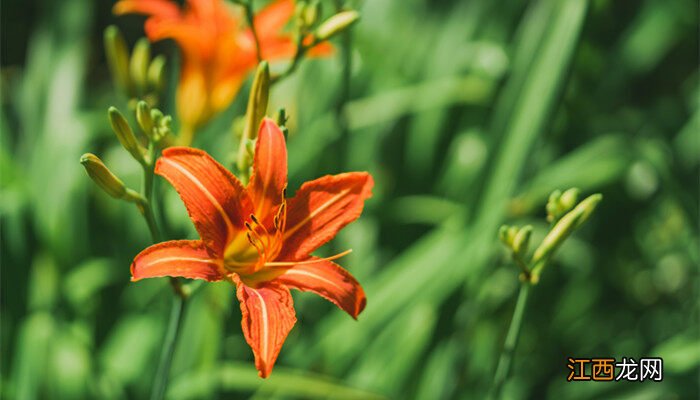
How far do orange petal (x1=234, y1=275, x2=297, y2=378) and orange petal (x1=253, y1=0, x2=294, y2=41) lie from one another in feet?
2.20

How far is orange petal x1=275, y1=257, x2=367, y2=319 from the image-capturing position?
930mm

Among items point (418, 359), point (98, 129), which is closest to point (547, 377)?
point (418, 359)

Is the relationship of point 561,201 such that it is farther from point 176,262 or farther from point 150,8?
point 150,8

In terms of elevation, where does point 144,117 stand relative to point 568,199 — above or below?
above

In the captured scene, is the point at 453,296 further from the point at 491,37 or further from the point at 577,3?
the point at 491,37

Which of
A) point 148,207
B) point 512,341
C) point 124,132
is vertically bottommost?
point 512,341

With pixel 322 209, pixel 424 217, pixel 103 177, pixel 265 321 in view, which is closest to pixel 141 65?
pixel 103 177

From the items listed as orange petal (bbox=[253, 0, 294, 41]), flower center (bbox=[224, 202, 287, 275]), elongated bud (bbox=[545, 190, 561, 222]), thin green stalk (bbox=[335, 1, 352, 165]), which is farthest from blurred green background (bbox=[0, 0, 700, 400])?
elongated bud (bbox=[545, 190, 561, 222])

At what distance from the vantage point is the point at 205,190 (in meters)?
0.92

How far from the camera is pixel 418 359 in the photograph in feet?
5.36

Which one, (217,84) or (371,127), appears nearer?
(217,84)

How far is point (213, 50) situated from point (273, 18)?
138 millimetres

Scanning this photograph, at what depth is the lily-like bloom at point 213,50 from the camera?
1393 mm

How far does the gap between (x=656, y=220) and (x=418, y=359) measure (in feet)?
3.79
